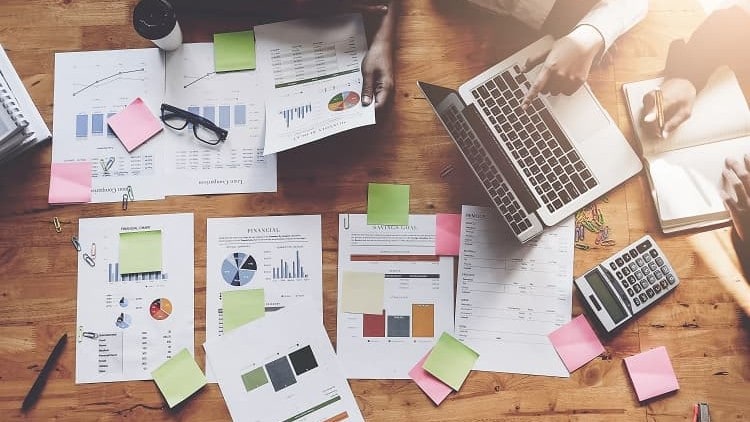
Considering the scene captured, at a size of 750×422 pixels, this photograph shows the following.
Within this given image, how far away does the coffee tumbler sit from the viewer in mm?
1339

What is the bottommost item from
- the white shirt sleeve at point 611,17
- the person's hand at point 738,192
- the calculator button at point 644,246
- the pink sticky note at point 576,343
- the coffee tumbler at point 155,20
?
Result: the pink sticky note at point 576,343

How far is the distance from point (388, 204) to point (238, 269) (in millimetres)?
305

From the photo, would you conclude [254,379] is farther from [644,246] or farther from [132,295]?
[644,246]

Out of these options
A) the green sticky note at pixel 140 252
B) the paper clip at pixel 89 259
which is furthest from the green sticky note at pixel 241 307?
the paper clip at pixel 89 259

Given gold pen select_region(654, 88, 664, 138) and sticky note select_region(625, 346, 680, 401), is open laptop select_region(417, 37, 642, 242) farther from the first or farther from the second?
sticky note select_region(625, 346, 680, 401)

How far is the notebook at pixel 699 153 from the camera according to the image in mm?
1341

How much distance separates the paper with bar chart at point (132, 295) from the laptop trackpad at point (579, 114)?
2.35 feet

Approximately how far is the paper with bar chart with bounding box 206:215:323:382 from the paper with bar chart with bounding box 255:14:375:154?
148 millimetres

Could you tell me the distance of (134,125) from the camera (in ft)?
4.52

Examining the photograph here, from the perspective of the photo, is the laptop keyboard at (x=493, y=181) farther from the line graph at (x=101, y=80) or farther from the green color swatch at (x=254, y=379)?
the line graph at (x=101, y=80)

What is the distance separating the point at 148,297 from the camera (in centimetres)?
134

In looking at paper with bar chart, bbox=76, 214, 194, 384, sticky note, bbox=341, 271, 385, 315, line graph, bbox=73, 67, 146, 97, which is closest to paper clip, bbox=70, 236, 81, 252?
paper with bar chart, bbox=76, 214, 194, 384

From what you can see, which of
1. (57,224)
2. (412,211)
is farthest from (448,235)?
(57,224)

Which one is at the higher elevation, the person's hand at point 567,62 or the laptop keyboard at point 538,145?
the person's hand at point 567,62
